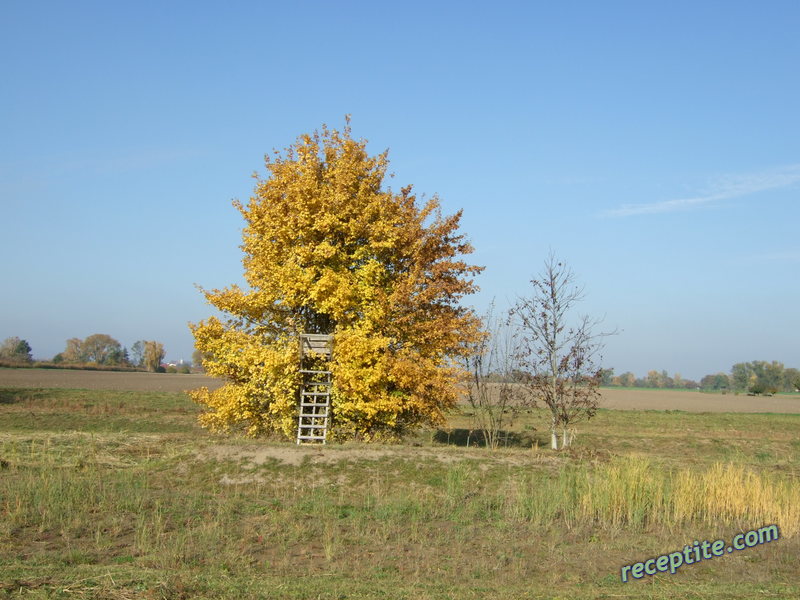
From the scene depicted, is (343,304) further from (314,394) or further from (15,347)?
(15,347)

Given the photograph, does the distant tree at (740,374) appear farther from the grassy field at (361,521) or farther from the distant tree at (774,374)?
the grassy field at (361,521)

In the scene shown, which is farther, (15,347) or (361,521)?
(15,347)

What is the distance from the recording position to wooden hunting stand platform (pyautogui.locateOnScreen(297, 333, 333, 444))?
19.4 m

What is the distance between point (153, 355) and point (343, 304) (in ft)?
345

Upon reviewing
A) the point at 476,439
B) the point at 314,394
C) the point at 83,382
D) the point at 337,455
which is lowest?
the point at 476,439

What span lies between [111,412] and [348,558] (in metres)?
27.9

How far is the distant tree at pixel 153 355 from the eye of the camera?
11581cm

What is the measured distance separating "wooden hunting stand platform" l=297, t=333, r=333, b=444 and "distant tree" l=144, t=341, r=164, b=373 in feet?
337

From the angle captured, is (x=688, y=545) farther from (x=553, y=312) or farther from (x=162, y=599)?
(x=553, y=312)

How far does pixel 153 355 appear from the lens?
116m

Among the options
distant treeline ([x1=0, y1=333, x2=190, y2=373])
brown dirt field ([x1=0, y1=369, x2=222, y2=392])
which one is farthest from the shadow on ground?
distant treeline ([x1=0, y1=333, x2=190, y2=373])

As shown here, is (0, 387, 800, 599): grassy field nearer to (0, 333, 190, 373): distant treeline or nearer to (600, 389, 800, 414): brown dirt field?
(600, 389, 800, 414): brown dirt field

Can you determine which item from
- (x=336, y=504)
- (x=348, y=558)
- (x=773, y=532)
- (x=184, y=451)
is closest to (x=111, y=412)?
(x=184, y=451)

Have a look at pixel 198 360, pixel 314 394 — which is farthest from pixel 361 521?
pixel 198 360
